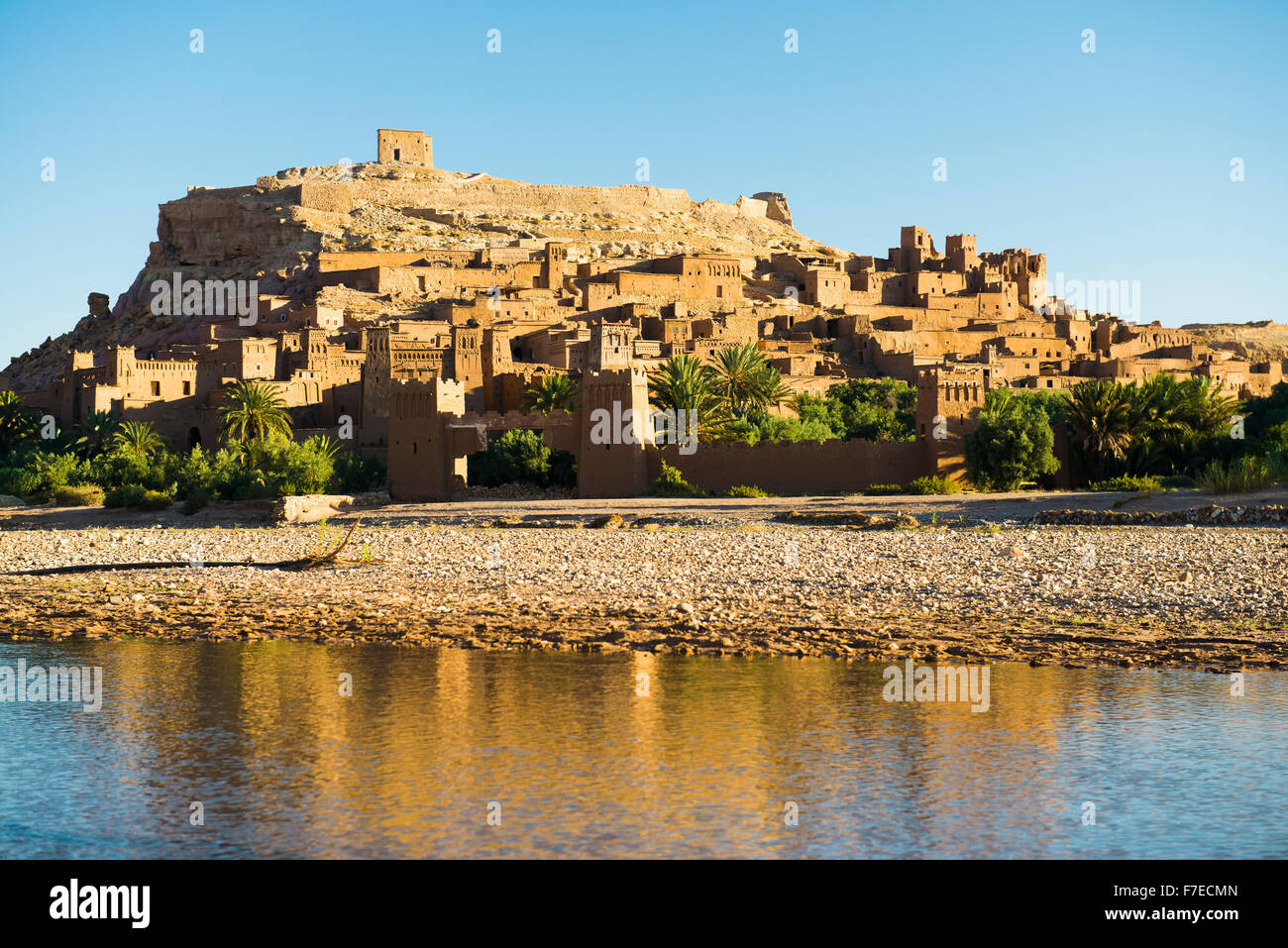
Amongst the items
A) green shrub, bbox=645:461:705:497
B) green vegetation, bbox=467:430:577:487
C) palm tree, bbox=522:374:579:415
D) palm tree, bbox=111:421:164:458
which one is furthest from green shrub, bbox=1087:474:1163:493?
palm tree, bbox=111:421:164:458

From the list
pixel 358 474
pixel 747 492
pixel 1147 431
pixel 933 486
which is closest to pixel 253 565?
pixel 747 492

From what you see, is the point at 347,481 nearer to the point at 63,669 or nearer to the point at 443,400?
the point at 443,400

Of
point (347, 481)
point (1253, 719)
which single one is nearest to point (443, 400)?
point (347, 481)

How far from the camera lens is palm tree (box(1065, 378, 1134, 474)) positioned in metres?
30.8

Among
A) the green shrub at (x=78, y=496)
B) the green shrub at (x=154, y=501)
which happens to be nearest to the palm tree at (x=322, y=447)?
the green shrub at (x=154, y=501)

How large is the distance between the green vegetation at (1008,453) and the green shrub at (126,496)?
842 inches

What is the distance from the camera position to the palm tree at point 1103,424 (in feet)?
101

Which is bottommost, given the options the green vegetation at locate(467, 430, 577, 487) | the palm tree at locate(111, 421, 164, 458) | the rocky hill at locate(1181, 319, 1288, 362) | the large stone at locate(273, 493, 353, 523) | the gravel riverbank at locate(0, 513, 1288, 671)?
the gravel riverbank at locate(0, 513, 1288, 671)

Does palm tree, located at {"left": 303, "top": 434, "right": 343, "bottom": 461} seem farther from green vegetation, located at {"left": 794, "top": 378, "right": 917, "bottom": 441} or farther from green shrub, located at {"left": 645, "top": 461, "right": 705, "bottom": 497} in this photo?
green vegetation, located at {"left": 794, "top": 378, "right": 917, "bottom": 441}

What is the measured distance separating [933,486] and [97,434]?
102ft

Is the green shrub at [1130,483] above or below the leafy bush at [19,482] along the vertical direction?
below

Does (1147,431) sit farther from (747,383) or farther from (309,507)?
(309,507)

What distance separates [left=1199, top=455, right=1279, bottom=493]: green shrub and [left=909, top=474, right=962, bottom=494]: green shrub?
200 inches

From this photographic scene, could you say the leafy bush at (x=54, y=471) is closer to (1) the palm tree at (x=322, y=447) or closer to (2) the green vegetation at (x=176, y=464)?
(2) the green vegetation at (x=176, y=464)
